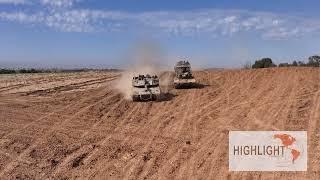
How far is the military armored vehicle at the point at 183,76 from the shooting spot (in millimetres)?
36688

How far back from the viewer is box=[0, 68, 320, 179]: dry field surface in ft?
56.3

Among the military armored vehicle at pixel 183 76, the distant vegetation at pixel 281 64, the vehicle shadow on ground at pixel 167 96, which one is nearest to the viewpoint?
the vehicle shadow on ground at pixel 167 96

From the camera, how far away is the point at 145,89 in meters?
31.5

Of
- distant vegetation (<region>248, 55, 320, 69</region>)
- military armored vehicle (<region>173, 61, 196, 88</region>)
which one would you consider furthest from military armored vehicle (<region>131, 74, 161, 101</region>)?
distant vegetation (<region>248, 55, 320, 69</region>)

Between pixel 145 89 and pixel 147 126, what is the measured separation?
761 centimetres

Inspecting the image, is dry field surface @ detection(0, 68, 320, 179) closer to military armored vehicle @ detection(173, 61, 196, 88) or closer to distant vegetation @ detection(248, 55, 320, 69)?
military armored vehicle @ detection(173, 61, 196, 88)

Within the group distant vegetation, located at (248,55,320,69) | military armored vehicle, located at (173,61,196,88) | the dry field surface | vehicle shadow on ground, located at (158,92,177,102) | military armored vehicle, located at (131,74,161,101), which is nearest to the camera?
the dry field surface

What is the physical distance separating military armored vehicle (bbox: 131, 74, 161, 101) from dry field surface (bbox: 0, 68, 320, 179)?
65 cm

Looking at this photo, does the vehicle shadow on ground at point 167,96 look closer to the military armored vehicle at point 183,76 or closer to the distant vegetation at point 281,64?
the military armored vehicle at point 183,76

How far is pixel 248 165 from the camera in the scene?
624 inches

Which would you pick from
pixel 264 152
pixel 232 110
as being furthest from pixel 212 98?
pixel 264 152

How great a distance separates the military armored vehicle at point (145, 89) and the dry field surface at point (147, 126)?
0.65 m

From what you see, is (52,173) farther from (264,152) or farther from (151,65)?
(151,65)

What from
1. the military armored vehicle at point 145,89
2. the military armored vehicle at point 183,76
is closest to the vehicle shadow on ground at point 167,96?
the military armored vehicle at point 145,89
